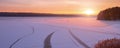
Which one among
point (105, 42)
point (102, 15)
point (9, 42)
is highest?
point (105, 42)

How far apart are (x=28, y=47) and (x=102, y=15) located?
693 inches

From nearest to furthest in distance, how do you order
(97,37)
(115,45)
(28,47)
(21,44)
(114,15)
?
(115,45) → (28,47) → (21,44) → (97,37) → (114,15)

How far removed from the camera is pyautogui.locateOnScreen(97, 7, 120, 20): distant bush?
27.5 metres

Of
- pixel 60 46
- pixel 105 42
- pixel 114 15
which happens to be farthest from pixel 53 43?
pixel 114 15

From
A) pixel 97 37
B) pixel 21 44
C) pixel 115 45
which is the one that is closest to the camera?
pixel 115 45

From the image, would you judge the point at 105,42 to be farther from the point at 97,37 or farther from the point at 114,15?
the point at 114,15

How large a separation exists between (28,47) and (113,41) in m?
3.73

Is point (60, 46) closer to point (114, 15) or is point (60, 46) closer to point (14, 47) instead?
point (14, 47)

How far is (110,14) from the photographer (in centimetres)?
2823

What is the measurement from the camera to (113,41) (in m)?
9.15

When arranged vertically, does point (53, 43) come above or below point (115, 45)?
below

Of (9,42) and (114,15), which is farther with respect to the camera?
(114,15)

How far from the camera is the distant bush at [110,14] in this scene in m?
27.5

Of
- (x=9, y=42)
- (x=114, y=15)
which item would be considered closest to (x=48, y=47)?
(x=9, y=42)
